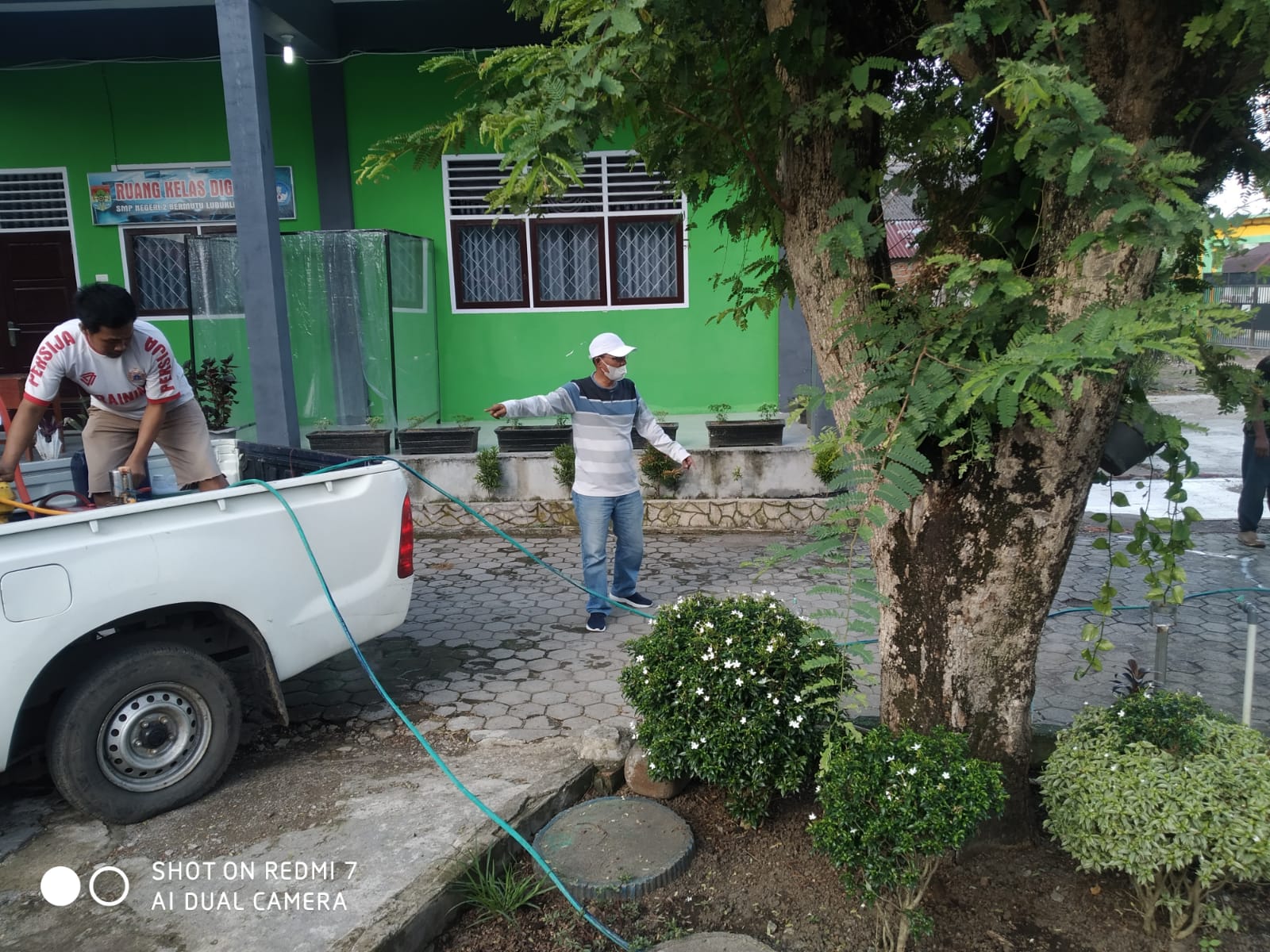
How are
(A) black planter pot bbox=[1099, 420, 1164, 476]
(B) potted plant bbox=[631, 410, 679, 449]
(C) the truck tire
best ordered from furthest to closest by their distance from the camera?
(B) potted plant bbox=[631, 410, 679, 449] < (C) the truck tire < (A) black planter pot bbox=[1099, 420, 1164, 476]

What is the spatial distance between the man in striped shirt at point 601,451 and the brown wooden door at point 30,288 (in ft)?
26.9

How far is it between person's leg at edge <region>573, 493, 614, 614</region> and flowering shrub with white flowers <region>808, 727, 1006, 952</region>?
10.4 feet

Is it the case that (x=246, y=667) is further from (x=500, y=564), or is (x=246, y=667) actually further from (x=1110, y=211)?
(x=1110, y=211)

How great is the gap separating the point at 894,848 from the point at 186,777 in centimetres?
292

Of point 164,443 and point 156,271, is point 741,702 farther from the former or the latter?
point 156,271

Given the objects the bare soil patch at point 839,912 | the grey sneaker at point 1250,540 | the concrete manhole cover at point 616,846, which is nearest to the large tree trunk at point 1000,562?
the bare soil patch at point 839,912

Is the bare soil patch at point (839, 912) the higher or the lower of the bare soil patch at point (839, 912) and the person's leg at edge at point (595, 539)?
the lower

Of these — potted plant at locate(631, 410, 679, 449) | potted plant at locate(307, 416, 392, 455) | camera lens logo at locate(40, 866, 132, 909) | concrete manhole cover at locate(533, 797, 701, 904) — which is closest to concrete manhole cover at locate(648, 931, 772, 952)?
concrete manhole cover at locate(533, 797, 701, 904)

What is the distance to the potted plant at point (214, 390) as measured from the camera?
8.98m

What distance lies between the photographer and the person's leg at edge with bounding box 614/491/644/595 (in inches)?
235

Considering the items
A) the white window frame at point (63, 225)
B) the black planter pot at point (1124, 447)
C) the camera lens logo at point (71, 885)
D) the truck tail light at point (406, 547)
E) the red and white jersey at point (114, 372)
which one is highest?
the white window frame at point (63, 225)

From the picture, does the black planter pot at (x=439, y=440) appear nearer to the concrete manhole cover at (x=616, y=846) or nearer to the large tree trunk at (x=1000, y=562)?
the concrete manhole cover at (x=616, y=846)

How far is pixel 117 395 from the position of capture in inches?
189

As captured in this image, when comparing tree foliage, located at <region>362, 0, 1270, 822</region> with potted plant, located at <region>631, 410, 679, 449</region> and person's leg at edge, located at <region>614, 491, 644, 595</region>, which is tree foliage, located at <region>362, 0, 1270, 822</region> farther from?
potted plant, located at <region>631, 410, 679, 449</region>
